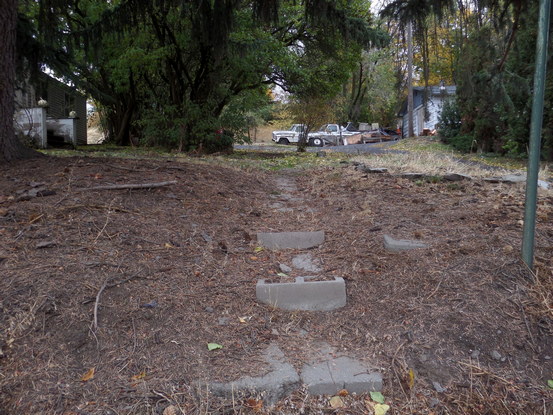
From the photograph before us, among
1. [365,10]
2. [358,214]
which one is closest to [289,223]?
[358,214]

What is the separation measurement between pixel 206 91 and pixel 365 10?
227 inches

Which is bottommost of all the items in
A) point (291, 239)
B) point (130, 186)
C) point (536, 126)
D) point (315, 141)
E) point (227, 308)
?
point (227, 308)

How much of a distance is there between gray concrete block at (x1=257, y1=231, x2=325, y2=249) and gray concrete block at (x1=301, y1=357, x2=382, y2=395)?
1764 millimetres

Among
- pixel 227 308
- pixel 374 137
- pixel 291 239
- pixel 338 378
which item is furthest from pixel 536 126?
pixel 374 137

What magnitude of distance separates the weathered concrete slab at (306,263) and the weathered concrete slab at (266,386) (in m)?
1.25

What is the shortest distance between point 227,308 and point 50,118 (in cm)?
1825

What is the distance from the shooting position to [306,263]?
3.83 m

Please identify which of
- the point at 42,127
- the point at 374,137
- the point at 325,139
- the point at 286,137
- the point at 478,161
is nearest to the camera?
the point at 478,161

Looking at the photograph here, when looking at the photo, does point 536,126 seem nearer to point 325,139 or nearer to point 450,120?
point 450,120

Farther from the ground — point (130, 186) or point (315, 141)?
point (315, 141)

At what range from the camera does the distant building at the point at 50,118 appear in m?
14.5

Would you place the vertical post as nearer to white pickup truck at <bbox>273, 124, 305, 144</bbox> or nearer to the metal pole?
the metal pole

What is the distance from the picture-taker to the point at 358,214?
4.84 metres

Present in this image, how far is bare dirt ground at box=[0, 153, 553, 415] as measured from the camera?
2393 millimetres
